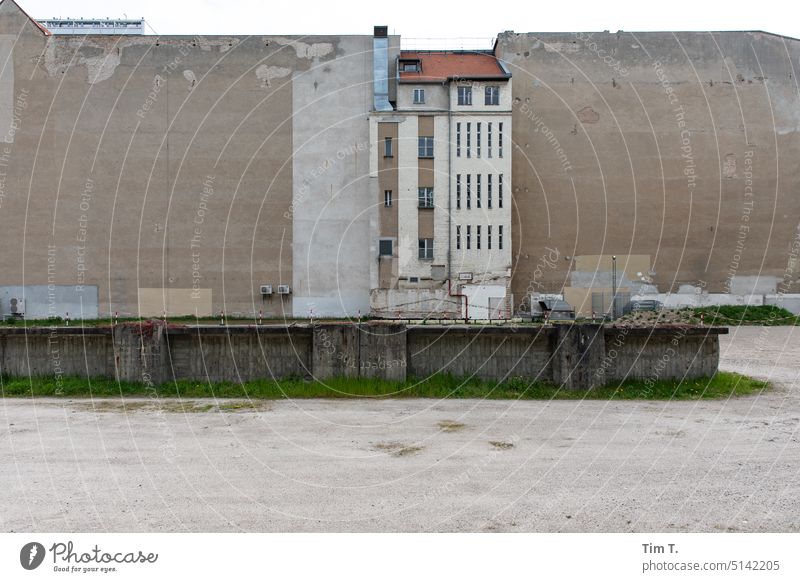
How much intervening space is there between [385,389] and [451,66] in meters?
32.7

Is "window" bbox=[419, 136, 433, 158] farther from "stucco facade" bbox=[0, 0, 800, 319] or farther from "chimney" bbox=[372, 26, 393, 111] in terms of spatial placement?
"stucco facade" bbox=[0, 0, 800, 319]

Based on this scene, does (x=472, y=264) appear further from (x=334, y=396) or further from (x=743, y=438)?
(x=743, y=438)

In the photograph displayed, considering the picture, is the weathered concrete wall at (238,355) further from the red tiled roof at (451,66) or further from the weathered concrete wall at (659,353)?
the red tiled roof at (451,66)

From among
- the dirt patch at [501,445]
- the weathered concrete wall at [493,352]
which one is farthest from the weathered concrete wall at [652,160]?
the dirt patch at [501,445]

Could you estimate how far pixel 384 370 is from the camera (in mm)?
15398

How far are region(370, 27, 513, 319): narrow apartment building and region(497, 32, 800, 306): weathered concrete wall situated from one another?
2541 mm

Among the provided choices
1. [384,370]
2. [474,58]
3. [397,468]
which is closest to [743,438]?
[397,468]

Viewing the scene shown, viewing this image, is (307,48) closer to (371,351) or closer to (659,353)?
(371,351)

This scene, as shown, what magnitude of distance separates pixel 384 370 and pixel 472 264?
2742 cm

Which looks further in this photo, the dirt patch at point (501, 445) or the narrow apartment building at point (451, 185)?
the narrow apartment building at point (451, 185)

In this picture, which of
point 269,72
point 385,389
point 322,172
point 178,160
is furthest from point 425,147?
point 385,389

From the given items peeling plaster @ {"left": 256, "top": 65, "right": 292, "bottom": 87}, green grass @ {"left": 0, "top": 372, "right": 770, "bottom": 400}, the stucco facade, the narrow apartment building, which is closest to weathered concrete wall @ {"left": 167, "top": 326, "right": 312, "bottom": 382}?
green grass @ {"left": 0, "top": 372, "right": 770, "bottom": 400}
